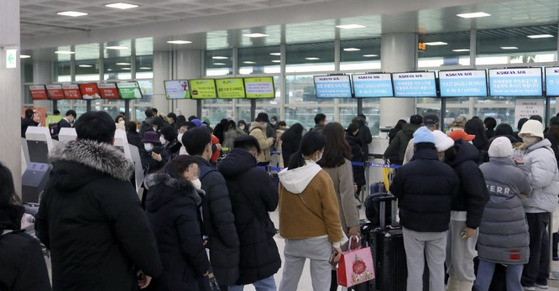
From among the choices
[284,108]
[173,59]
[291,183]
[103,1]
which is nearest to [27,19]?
[103,1]

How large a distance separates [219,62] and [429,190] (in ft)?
51.6

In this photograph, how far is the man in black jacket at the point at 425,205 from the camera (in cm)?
452

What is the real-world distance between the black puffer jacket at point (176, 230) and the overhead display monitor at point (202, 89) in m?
12.6

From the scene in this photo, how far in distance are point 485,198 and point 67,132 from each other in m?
4.45

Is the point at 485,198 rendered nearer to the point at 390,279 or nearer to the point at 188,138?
the point at 390,279

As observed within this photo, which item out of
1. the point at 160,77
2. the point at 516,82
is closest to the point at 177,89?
the point at 160,77

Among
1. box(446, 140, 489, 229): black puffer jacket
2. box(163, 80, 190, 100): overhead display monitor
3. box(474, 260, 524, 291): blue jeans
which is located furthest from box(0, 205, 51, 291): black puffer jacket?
box(163, 80, 190, 100): overhead display monitor

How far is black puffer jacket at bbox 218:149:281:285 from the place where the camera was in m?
3.95

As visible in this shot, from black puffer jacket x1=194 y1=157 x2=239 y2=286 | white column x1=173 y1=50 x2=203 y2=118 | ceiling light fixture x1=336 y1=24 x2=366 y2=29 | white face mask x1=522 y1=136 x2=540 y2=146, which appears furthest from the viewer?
white column x1=173 y1=50 x2=203 y2=118

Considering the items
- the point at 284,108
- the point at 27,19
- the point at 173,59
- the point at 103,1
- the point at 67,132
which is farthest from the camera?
the point at 173,59

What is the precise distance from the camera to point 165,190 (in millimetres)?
3256

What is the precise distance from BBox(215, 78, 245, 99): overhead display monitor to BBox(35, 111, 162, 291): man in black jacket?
12160 millimetres

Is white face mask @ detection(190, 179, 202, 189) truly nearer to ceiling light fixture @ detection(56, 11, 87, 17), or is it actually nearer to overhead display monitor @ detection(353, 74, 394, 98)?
overhead display monitor @ detection(353, 74, 394, 98)

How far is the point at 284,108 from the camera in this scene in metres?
18.1
